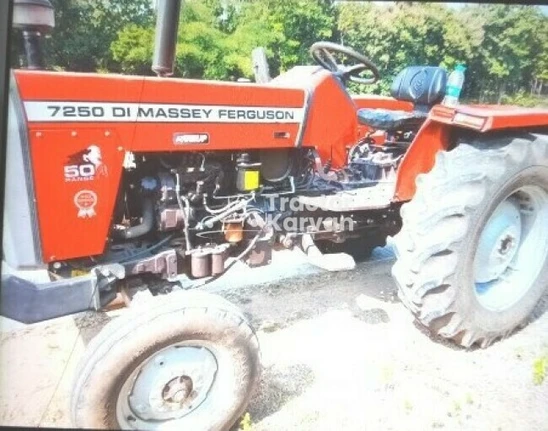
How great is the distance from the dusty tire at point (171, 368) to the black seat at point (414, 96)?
1.34 meters

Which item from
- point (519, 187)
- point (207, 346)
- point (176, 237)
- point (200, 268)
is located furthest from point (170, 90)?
point (519, 187)

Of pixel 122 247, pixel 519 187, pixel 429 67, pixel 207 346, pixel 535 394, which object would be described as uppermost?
pixel 429 67

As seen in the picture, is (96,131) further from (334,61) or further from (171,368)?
(334,61)

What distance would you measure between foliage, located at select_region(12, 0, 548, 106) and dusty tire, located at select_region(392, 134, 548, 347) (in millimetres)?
345

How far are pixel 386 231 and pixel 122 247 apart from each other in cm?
148

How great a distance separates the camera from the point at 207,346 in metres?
1.37

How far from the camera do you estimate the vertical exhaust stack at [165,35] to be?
1.41 metres

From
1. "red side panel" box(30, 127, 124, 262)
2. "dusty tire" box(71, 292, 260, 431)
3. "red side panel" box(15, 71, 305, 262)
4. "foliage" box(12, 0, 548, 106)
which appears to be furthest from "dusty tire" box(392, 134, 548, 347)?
"red side panel" box(30, 127, 124, 262)

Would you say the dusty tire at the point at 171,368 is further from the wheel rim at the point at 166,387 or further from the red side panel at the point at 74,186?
the red side panel at the point at 74,186

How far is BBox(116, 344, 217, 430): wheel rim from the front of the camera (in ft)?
4.31

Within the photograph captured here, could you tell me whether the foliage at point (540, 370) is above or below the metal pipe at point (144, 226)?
below

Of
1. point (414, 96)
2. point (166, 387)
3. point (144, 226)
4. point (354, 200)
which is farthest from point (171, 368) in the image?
point (414, 96)

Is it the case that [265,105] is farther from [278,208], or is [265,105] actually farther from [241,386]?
[241,386]

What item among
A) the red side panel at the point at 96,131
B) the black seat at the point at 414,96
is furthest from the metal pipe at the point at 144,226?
the black seat at the point at 414,96
